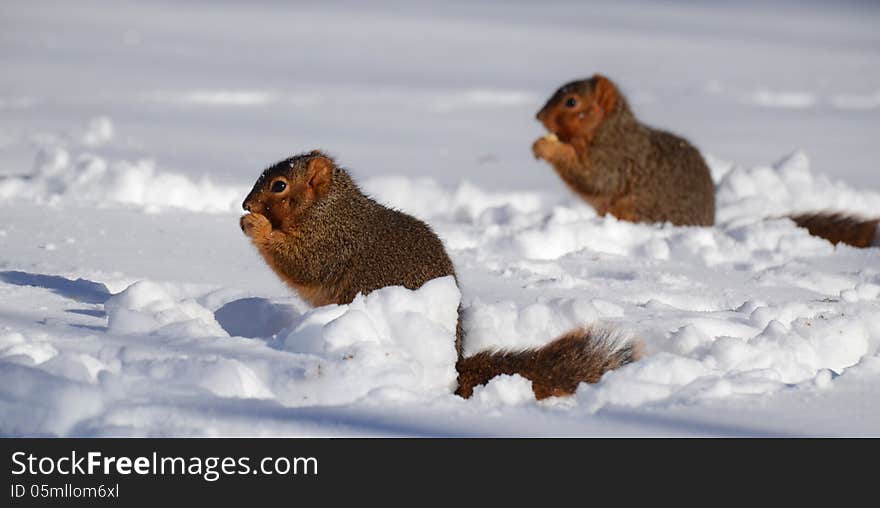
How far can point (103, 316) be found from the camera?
4633mm

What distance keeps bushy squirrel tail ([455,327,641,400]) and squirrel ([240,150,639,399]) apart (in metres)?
0.27

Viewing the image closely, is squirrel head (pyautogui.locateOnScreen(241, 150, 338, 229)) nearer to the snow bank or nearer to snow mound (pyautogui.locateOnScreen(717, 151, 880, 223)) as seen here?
the snow bank

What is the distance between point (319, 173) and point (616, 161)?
3328 millimetres

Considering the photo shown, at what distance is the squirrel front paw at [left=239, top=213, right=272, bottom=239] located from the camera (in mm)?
4770

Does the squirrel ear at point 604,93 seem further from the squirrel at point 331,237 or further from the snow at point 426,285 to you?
the squirrel at point 331,237

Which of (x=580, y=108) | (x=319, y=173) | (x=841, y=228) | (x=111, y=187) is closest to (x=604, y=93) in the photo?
(x=580, y=108)

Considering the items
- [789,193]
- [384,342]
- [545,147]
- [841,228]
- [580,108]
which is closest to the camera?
[384,342]

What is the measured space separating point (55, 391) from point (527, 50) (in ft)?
49.0

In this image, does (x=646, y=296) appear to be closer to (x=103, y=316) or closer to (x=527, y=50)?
(x=103, y=316)

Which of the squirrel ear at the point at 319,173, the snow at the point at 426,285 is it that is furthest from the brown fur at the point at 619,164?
the squirrel ear at the point at 319,173

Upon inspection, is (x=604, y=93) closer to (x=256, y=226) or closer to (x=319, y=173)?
(x=319, y=173)

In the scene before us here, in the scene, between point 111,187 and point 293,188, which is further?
point 111,187

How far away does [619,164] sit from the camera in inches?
307
